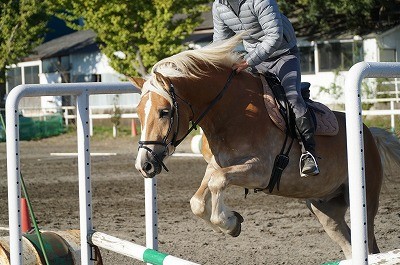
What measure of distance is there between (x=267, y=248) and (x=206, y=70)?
2963 mm

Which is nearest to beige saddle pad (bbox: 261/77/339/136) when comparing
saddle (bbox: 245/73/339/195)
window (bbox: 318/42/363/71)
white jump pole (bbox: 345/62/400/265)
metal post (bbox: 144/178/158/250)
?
saddle (bbox: 245/73/339/195)

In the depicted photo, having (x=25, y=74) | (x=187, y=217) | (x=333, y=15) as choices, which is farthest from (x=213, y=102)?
(x=25, y=74)

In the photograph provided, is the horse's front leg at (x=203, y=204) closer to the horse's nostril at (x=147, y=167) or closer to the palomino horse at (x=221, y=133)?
the palomino horse at (x=221, y=133)

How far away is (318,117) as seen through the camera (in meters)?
6.20

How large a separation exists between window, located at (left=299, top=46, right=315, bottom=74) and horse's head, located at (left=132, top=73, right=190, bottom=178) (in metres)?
28.1

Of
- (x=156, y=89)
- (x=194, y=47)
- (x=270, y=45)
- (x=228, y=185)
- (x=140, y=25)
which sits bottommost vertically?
(x=228, y=185)

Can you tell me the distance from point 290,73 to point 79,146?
1.58 metres

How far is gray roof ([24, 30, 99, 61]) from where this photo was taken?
4098 centimetres

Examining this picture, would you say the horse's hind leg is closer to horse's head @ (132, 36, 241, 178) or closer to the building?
horse's head @ (132, 36, 241, 178)

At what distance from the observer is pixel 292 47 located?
6277 millimetres

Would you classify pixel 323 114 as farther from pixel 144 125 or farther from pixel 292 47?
pixel 144 125

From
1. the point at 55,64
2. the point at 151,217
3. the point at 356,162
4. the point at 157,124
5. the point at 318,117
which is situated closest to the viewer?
the point at 356,162

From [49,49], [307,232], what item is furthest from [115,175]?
[49,49]

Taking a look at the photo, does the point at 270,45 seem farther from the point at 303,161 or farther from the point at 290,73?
the point at 303,161
